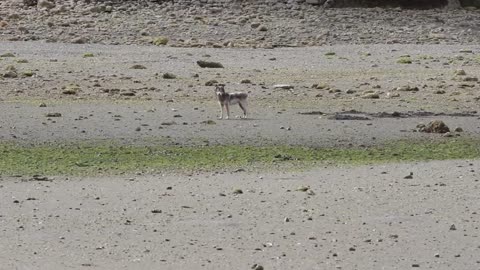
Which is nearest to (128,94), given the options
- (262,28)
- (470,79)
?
(470,79)

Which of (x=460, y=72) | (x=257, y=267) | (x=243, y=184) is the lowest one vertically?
(x=460, y=72)

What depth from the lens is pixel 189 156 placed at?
15945 millimetres

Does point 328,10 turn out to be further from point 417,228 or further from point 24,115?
point 417,228

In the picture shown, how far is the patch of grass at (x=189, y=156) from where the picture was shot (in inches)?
592

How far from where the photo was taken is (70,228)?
37.6 ft

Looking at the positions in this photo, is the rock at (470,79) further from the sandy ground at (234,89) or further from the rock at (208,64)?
the rock at (208,64)

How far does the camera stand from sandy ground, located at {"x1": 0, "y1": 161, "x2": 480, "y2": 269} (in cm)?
1038

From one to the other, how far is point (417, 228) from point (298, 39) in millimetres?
19081

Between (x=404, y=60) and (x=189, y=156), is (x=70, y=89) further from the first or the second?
(x=404, y=60)

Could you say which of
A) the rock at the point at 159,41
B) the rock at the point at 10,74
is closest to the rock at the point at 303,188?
the rock at the point at 10,74

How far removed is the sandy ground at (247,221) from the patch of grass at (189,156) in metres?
0.68

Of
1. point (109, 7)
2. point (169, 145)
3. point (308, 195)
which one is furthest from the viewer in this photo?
point (109, 7)

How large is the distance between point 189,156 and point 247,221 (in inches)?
168

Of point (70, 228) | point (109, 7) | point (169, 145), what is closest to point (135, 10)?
point (109, 7)
